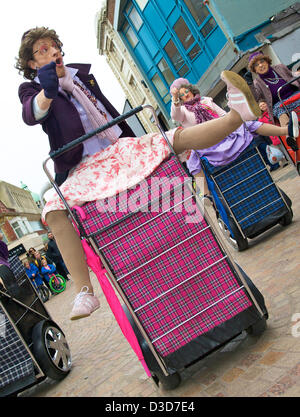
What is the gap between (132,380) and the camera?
3334mm

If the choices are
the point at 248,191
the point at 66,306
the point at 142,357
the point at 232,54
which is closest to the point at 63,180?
the point at 142,357

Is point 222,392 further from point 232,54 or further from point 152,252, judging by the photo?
point 232,54

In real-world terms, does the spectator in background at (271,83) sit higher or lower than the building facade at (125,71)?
lower

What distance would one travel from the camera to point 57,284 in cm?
1463

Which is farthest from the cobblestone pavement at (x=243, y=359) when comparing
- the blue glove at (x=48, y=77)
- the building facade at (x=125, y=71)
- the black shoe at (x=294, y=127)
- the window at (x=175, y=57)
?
the building facade at (x=125, y=71)

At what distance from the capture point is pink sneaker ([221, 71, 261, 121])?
2299 millimetres

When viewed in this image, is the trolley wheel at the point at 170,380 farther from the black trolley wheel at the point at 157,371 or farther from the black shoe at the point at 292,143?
the black shoe at the point at 292,143

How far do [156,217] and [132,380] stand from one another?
4.87ft

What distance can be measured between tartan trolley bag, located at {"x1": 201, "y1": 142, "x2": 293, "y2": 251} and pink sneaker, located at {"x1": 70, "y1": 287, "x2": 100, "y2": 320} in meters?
2.69

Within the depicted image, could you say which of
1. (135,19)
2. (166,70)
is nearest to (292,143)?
(166,70)

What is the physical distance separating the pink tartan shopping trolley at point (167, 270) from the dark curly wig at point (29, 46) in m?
0.90

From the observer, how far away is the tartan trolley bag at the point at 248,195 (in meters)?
5.06

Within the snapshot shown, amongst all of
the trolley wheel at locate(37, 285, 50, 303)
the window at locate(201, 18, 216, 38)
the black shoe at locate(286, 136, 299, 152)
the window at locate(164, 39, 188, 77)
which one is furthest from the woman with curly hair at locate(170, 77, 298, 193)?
the window at locate(164, 39, 188, 77)

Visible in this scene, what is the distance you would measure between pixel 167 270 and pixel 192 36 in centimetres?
1674
